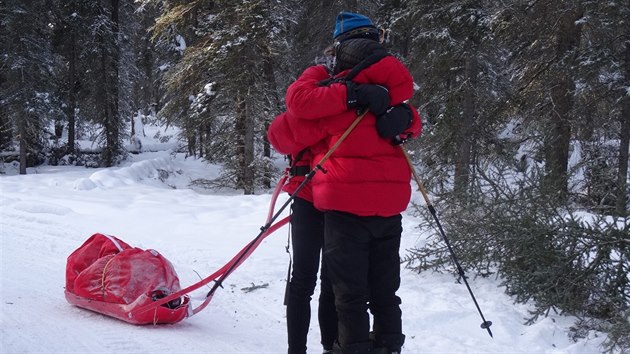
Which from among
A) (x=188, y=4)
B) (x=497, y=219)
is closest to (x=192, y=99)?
(x=188, y=4)

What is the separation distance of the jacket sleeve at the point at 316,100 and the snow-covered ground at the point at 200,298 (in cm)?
186

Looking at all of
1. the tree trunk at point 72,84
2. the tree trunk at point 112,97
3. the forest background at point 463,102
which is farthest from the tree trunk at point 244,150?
the tree trunk at point 72,84

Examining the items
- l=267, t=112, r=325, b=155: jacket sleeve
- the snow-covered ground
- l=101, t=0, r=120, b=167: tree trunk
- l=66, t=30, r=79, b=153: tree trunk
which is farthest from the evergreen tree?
l=267, t=112, r=325, b=155: jacket sleeve

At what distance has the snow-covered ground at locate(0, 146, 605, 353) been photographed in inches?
146

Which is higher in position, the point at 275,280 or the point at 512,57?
the point at 512,57

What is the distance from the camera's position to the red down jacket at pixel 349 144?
2.71 m

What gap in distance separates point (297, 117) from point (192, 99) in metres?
14.8

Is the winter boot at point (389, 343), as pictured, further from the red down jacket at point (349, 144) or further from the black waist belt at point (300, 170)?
the black waist belt at point (300, 170)

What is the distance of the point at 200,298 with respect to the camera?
411cm

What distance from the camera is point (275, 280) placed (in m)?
5.77

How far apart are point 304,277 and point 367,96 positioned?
1107mm

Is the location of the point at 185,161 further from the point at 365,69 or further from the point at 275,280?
the point at 365,69

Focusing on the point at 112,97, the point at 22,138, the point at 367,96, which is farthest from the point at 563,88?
the point at 22,138

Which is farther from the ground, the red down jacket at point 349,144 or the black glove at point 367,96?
the black glove at point 367,96
